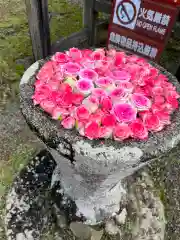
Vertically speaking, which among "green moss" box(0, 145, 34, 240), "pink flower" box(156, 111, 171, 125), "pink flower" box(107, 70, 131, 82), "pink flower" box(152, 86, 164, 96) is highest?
"pink flower" box(107, 70, 131, 82)

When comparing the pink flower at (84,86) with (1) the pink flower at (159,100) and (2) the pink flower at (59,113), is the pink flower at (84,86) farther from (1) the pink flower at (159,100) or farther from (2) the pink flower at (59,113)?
(1) the pink flower at (159,100)

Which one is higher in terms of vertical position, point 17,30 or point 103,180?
point 103,180

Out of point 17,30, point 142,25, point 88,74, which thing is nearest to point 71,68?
point 88,74

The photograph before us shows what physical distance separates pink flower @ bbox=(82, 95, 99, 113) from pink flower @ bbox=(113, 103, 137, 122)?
9 cm

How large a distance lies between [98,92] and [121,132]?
25 cm

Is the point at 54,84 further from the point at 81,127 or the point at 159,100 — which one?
the point at 159,100

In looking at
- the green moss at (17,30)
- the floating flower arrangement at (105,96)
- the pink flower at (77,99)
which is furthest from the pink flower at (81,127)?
the green moss at (17,30)

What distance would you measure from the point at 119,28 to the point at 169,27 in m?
0.44

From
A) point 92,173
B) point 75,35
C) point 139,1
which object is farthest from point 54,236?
point 75,35

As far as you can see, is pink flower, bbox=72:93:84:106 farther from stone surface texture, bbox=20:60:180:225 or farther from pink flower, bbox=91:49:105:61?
pink flower, bbox=91:49:105:61

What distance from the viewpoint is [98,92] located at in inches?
53.6

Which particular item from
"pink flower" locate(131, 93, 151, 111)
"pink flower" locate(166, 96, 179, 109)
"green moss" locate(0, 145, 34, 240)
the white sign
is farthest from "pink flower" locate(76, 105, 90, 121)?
the white sign

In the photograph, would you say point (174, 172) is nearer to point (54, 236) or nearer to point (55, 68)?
point (54, 236)

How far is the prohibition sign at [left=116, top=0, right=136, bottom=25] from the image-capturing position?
6.93 feet
